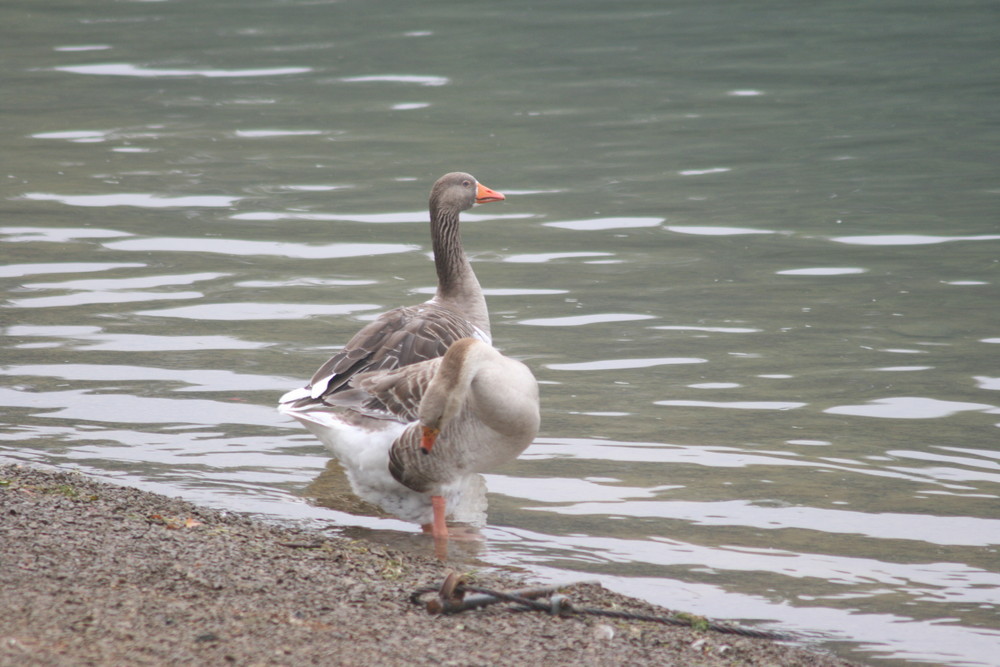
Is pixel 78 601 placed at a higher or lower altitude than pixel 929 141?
lower

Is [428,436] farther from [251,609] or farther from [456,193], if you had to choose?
[456,193]

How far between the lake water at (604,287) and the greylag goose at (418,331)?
0.69 meters

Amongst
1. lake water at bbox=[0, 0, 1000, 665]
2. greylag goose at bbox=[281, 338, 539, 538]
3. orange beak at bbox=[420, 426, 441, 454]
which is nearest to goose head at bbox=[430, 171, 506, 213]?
lake water at bbox=[0, 0, 1000, 665]

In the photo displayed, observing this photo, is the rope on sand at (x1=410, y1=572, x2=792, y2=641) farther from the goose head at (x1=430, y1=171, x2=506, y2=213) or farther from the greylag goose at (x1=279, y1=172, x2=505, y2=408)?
the goose head at (x1=430, y1=171, x2=506, y2=213)

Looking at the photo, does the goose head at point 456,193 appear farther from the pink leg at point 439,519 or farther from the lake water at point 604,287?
the pink leg at point 439,519

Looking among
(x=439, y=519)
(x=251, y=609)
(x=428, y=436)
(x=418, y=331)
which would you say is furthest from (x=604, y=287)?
(x=251, y=609)

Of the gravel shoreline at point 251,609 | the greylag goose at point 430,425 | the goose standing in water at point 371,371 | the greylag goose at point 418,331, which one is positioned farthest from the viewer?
the greylag goose at point 418,331

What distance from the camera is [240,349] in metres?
9.92

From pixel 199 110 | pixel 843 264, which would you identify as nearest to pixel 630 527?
pixel 843 264

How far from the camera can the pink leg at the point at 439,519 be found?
21.6 ft

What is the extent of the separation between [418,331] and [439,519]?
1.26 metres

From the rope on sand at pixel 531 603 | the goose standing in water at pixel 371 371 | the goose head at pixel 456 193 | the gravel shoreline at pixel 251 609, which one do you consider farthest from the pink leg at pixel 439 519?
the goose head at pixel 456 193

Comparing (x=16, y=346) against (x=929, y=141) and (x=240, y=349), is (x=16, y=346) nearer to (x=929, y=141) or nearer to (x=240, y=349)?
(x=240, y=349)

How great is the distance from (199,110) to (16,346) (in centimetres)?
1117
